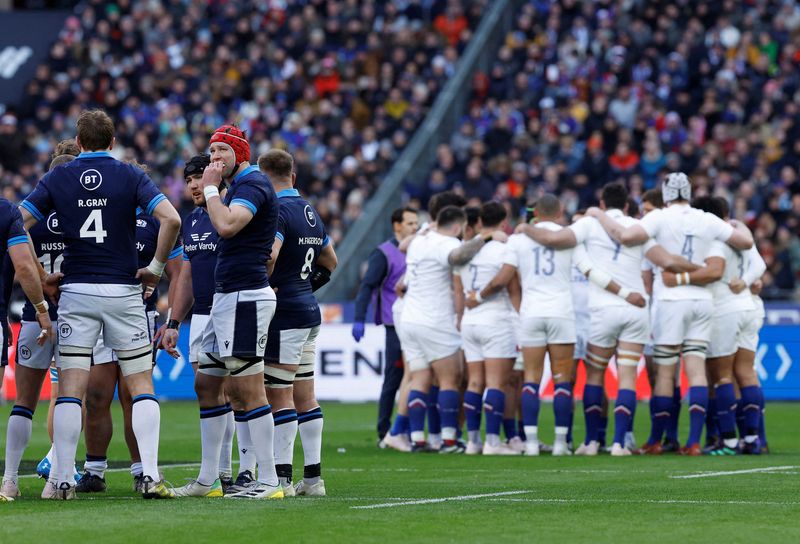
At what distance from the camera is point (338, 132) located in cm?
3138

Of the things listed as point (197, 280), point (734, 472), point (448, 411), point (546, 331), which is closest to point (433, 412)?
point (448, 411)

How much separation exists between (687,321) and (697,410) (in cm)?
86

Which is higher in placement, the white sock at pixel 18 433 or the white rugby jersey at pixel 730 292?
the white rugby jersey at pixel 730 292

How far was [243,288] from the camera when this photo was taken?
9469 mm

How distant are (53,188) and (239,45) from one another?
25889 millimetres

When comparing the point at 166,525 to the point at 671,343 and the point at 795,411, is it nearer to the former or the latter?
the point at 671,343

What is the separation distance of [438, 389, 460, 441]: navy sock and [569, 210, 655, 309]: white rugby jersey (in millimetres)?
1679

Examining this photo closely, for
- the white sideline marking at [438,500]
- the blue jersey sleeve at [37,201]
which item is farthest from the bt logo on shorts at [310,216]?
the white sideline marking at [438,500]

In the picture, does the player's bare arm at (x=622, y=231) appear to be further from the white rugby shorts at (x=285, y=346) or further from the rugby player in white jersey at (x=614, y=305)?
the white rugby shorts at (x=285, y=346)

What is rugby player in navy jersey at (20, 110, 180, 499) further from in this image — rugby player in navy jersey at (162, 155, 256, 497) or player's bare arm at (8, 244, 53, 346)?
rugby player in navy jersey at (162, 155, 256, 497)

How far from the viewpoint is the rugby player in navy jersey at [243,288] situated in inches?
369

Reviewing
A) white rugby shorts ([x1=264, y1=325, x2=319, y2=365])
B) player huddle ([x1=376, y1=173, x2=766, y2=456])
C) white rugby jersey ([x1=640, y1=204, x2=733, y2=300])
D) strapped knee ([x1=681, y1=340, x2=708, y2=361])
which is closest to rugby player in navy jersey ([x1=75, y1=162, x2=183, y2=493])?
white rugby shorts ([x1=264, y1=325, x2=319, y2=365])

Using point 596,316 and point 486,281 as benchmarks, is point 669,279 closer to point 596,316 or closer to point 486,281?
point 596,316

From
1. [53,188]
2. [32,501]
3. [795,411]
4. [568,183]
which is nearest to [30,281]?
[53,188]
